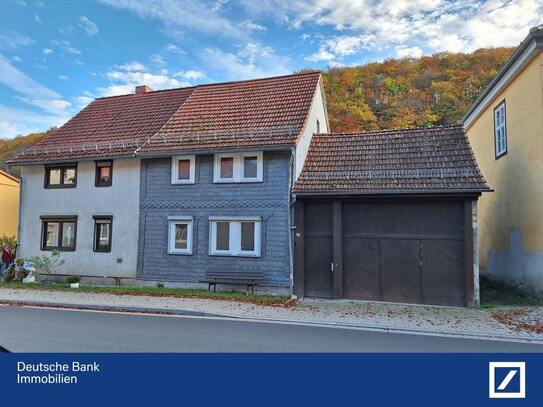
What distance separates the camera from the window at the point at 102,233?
15977 mm

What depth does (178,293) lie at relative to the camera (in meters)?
13.3

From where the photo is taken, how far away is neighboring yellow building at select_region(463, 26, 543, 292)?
12.3 m

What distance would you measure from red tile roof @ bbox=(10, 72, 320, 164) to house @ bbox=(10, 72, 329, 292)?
0.21ft

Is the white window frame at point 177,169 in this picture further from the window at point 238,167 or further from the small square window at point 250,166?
the small square window at point 250,166

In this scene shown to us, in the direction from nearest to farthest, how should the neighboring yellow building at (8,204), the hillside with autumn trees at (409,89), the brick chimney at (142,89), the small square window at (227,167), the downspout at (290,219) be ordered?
the downspout at (290,219) < the small square window at (227,167) < the brick chimney at (142,89) < the neighboring yellow building at (8,204) < the hillside with autumn trees at (409,89)

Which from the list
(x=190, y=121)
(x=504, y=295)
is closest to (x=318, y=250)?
(x=504, y=295)

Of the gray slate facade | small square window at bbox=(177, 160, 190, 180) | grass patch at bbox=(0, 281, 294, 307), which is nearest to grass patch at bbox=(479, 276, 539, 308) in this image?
grass patch at bbox=(0, 281, 294, 307)

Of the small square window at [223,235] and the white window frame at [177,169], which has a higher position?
the white window frame at [177,169]

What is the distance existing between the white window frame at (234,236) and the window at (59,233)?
6.41 m

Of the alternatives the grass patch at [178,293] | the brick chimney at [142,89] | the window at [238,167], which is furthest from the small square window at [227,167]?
the brick chimney at [142,89]

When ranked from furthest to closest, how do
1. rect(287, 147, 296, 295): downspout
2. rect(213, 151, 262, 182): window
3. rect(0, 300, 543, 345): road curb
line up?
rect(213, 151, 262, 182): window → rect(287, 147, 296, 295): downspout → rect(0, 300, 543, 345): road curb

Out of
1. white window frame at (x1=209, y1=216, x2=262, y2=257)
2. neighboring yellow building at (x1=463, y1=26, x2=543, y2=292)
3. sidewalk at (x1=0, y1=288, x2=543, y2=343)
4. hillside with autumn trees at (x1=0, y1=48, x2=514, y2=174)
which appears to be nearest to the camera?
sidewalk at (x1=0, y1=288, x2=543, y2=343)

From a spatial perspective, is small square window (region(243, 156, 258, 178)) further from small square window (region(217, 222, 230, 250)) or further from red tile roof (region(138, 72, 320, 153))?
small square window (region(217, 222, 230, 250))

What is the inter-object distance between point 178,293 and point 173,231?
2670mm
